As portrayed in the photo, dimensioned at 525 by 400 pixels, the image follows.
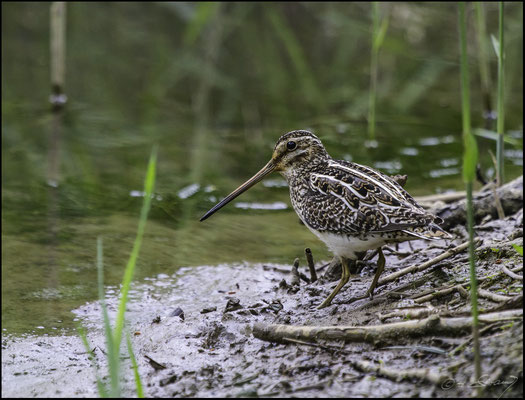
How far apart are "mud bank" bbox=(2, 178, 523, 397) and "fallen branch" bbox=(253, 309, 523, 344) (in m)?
0.02

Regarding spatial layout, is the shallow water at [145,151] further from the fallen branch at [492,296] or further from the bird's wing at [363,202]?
the fallen branch at [492,296]

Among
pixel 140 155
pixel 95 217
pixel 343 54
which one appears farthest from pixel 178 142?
pixel 343 54

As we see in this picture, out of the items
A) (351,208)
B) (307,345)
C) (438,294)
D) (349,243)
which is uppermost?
(351,208)

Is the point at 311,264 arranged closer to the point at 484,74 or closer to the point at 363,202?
the point at 363,202

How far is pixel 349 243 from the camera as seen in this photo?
163 inches

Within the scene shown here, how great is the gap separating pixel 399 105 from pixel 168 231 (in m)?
5.49

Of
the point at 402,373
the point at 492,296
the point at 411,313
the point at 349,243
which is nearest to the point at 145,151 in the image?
the point at 349,243

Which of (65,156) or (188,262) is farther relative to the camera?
(65,156)

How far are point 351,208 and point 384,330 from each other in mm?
822

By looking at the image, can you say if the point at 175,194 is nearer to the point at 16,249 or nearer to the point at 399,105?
the point at 16,249

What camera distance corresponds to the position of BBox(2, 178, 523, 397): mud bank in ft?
10.4

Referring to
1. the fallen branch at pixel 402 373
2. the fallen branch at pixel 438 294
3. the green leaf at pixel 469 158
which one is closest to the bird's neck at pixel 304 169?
the fallen branch at pixel 438 294

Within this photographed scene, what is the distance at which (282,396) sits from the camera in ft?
10.6

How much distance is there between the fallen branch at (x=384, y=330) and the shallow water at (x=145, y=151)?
64.8 inches
